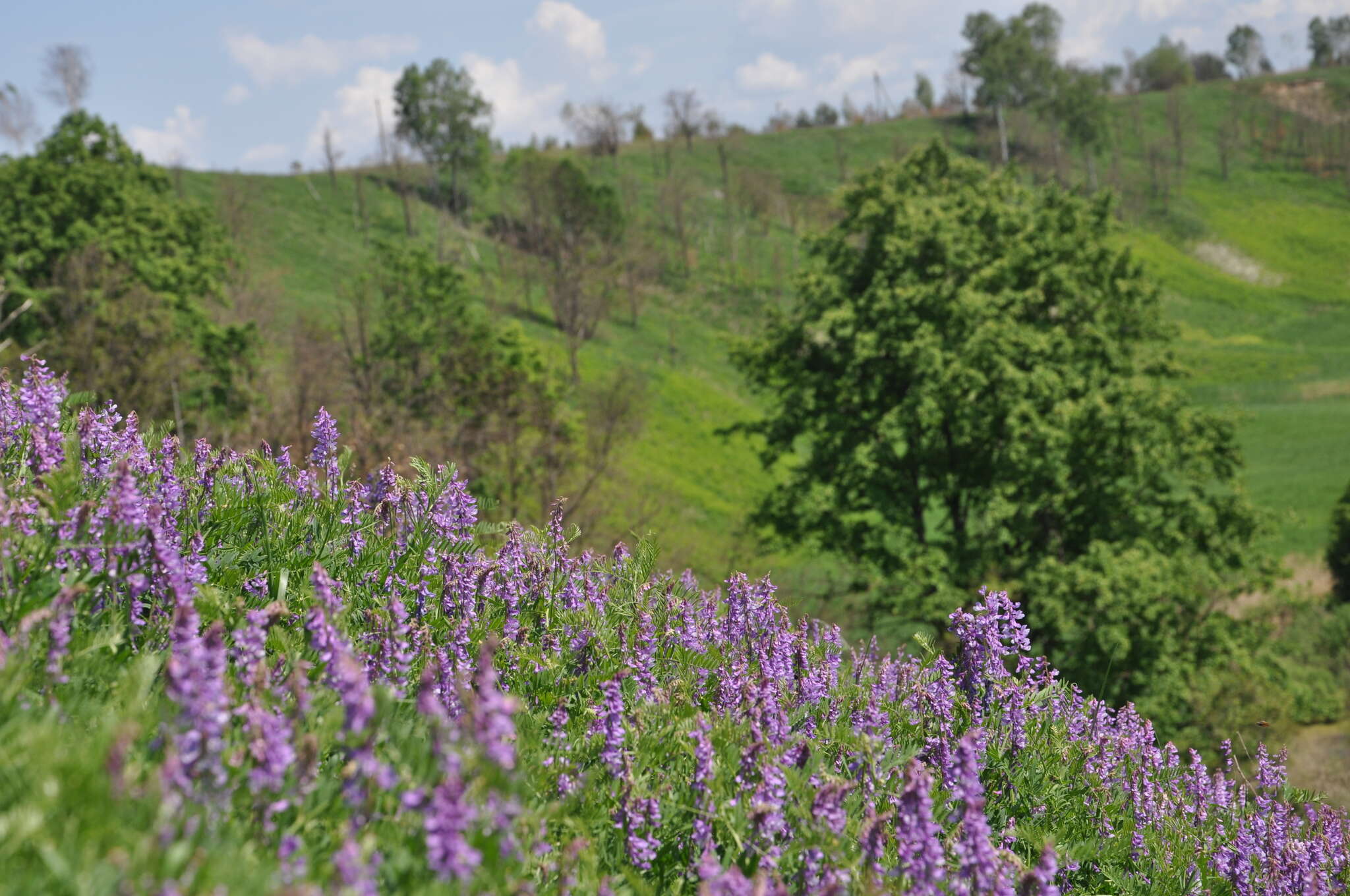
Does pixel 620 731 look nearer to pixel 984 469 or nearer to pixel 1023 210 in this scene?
pixel 984 469

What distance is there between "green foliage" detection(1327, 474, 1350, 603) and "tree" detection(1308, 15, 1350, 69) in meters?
162

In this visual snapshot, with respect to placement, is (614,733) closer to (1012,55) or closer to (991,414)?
(991,414)

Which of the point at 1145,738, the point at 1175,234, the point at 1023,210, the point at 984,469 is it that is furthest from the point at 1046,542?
the point at 1175,234

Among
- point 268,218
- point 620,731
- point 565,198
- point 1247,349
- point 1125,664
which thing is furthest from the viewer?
point 1247,349

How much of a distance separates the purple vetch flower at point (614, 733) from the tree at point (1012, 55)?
13108 centimetres

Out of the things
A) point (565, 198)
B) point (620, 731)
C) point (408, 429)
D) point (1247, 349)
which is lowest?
point (1247, 349)

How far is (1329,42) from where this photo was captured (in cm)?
16212

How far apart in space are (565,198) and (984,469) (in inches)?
2197

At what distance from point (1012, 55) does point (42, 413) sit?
136616 mm

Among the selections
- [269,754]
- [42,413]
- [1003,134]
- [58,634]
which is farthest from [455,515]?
[1003,134]

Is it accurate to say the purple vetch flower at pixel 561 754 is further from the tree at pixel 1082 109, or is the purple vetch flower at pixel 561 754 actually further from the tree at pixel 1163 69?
the tree at pixel 1163 69

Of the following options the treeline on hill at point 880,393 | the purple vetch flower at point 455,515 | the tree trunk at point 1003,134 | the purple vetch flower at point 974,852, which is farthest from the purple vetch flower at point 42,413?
the tree trunk at point 1003,134

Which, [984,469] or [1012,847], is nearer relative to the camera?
[1012,847]

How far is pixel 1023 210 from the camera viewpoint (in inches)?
1057
